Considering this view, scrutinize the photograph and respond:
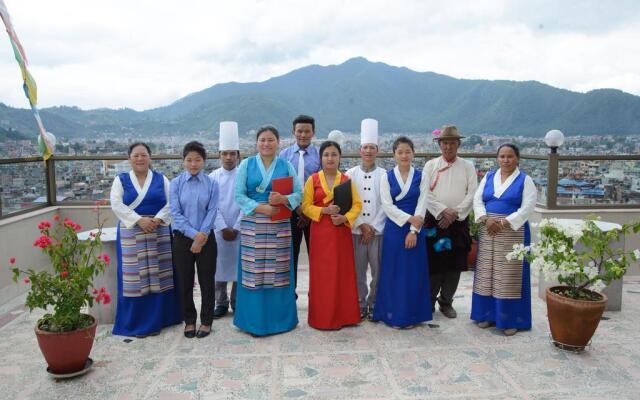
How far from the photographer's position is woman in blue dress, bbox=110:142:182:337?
11.4ft

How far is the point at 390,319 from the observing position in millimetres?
3730

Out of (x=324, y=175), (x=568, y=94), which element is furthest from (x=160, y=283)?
(x=568, y=94)

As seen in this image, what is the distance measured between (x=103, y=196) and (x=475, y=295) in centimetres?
447

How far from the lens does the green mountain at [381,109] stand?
7.59 meters

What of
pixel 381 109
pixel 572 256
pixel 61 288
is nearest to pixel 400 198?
pixel 572 256

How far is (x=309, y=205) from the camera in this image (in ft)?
12.0

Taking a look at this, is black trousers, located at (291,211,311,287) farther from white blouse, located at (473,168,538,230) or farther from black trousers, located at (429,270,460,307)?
white blouse, located at (473,168,538,230)

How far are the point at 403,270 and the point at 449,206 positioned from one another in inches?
26.3

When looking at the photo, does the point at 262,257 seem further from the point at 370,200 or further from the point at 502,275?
the point at 502,275

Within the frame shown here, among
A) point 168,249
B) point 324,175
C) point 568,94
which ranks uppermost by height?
point 568,94

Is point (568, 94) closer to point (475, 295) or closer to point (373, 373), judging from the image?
point (475, 295)

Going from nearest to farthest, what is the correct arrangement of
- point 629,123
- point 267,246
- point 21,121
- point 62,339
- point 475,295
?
point 62,339 < point 267,246 < point 475,295 < point 21,121 < point 629,123

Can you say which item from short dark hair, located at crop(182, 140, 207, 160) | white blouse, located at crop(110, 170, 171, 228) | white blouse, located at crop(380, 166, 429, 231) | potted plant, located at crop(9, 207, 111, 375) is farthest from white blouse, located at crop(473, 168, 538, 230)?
potted plant, located at crop(9, 207, 111, 375)

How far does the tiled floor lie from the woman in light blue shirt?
31 centimetres
